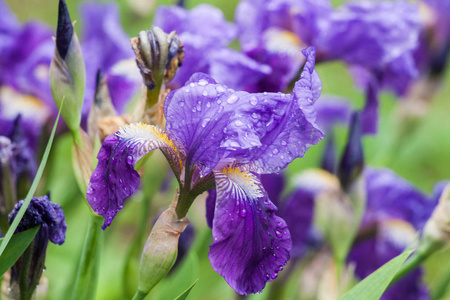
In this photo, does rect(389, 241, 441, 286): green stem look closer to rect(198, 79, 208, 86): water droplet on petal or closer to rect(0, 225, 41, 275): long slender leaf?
rect(198, 79, 208, 86): water droplet on petal

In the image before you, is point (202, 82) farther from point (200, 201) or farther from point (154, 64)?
point (200, 201)

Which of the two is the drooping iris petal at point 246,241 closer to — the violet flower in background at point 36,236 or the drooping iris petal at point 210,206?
the drooping iris petal at point 210,206

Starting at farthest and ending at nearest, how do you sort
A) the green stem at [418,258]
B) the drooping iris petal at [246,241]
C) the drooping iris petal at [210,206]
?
the green stem at [418,258] < the drooping iris petal at [210,206] < the drooping iris petal at [246,241]

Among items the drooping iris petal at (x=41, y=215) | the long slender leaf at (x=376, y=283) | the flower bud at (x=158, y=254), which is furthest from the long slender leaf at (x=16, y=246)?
the long slender leaf at (x=376, y=283)

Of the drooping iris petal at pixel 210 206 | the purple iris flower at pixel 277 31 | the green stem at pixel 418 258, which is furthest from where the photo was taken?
the purple iris flower at pixel 277 31

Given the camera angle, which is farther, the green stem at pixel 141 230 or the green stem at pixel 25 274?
the green stem at pixel 141 230

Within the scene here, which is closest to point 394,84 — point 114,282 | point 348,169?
point 348,169
